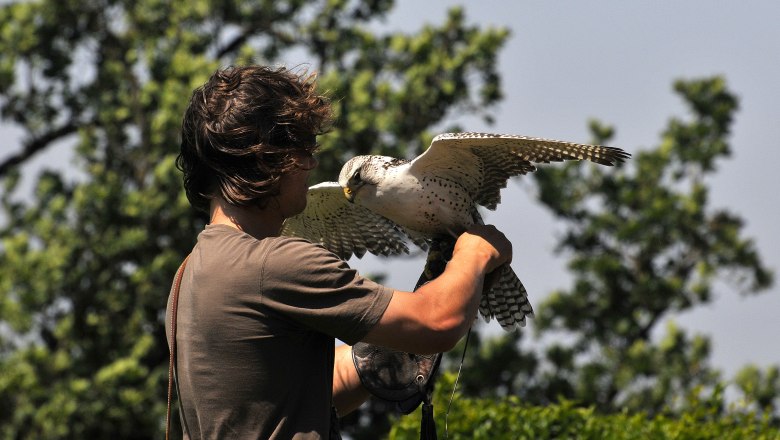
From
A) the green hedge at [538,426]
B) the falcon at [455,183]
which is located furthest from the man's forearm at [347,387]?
the green hedge at [538,426]

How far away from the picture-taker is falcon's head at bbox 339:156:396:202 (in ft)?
11.0

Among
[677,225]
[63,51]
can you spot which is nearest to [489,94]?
[677,225]

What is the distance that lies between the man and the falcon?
0.80 m

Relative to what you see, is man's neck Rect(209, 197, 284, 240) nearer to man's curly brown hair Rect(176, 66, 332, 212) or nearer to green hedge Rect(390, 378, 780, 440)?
man's curly brown hair Rect(176, 66, 332, 212)

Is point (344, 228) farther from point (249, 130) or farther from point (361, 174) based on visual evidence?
point (249, 130)

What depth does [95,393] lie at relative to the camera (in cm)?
802

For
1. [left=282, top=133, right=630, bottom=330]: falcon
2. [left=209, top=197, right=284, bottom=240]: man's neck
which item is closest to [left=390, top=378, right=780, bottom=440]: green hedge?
[left=282, top=133, right=630, bottom=330]: falcon

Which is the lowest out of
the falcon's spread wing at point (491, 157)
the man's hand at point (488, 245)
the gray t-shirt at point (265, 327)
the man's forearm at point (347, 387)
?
the gray t-shirt at point (265, 327)

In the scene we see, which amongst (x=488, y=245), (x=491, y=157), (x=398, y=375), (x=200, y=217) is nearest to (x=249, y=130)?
(x=488, y=245)

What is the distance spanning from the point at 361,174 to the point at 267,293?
1200mm

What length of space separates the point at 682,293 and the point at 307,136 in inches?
288

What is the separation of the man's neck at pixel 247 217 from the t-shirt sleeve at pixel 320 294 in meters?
0.20

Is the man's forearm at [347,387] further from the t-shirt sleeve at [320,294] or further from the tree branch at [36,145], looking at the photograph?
the tree branch at [36,145]

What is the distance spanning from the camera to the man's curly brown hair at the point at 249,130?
7.64ft
